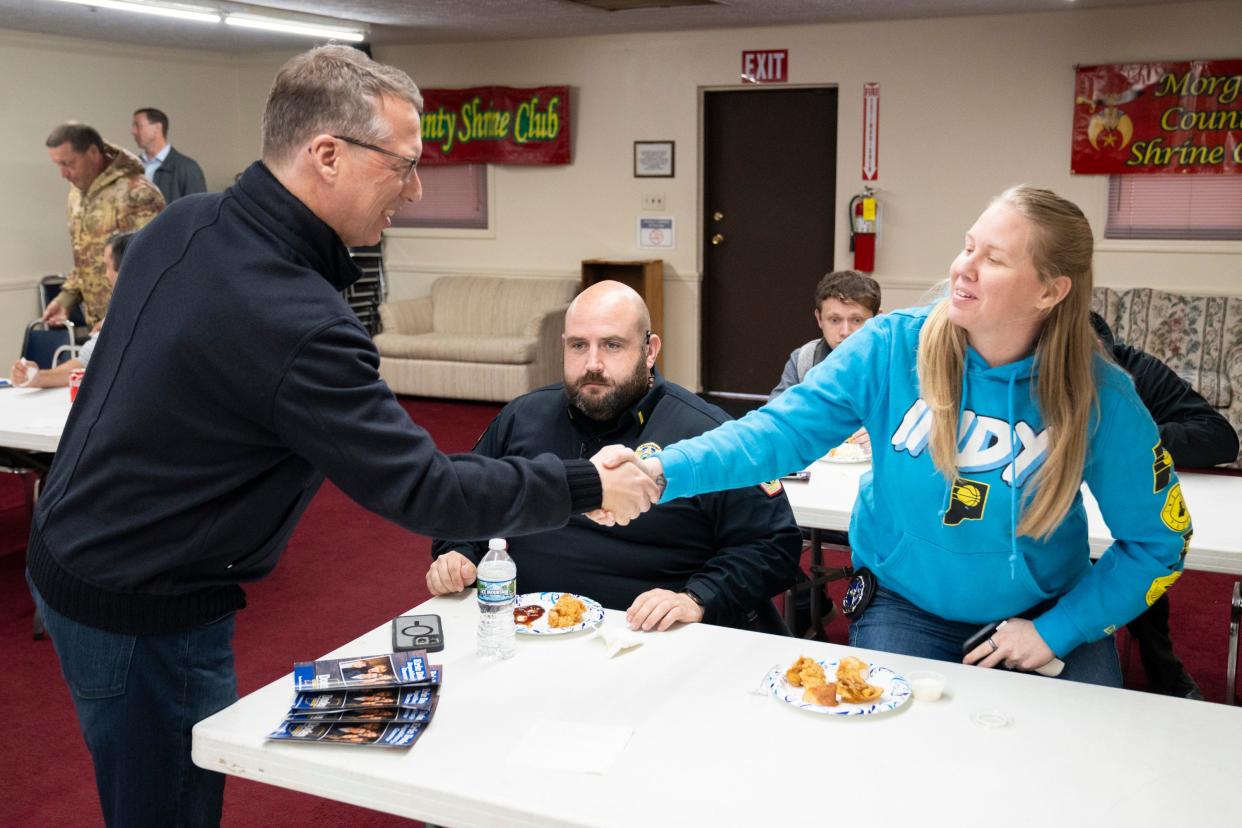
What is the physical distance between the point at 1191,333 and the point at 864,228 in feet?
7.26

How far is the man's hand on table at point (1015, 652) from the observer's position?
208 cm

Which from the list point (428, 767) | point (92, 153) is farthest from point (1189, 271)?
point (428, 767)

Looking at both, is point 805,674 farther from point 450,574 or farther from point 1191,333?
point 1191,333

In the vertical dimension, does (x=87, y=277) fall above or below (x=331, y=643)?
above

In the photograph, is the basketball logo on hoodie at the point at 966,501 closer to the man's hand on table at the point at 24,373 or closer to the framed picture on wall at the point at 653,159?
the man's hand on table at the point at 24,373

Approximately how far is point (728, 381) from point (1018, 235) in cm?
704

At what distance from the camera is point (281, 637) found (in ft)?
13.7

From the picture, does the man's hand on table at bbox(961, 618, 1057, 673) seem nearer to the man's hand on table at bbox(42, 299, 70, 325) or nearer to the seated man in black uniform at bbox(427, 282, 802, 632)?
the seated man in black uniform at bbox(427, 282, 802, 632)

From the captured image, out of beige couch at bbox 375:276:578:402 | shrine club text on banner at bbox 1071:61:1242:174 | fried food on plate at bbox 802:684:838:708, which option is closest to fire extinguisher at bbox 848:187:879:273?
shrine club text on banner at bbox 1071:61:1242:174

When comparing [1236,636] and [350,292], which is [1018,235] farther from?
[350,292]

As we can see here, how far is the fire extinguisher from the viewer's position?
26.7 ft

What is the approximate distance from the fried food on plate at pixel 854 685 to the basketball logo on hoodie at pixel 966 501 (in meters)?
0.38

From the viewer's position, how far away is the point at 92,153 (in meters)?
6.42

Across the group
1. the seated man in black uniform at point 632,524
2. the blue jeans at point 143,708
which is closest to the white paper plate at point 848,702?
the seated man in black uniform at point 632,524
